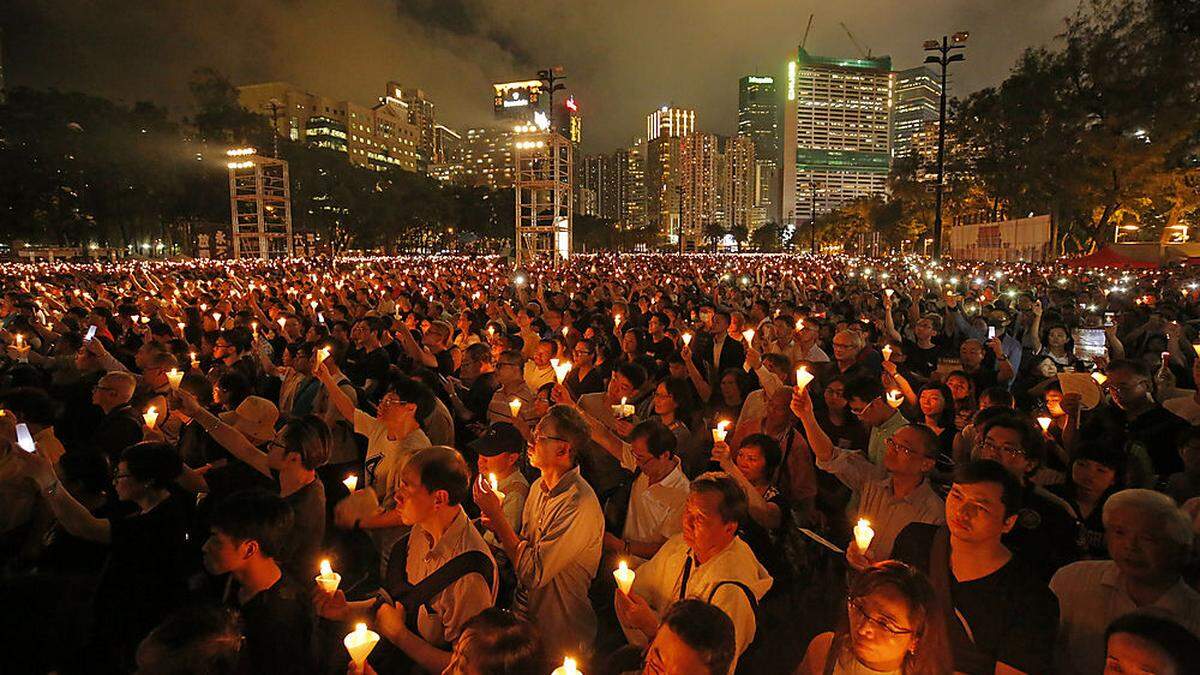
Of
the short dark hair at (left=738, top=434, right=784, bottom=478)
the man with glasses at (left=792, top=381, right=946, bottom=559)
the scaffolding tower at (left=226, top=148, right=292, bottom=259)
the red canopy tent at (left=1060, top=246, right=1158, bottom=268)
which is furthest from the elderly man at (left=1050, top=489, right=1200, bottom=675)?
the scaffolding tower at (left=226, top=148, right=292, bottom=259)

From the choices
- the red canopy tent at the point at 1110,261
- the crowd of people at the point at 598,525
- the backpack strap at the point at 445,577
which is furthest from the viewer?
the red canopy tent at the point at 1110,261

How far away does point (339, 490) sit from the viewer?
464 cm

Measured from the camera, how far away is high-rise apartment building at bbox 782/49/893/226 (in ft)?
571

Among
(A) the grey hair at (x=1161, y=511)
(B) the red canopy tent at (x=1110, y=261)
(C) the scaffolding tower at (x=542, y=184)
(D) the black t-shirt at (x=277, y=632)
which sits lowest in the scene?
(D) the black t-shirt at (x=277, y=632)

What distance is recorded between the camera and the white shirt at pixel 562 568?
11.0ft

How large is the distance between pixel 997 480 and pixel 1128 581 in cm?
60

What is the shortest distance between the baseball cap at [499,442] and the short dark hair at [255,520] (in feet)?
3.38

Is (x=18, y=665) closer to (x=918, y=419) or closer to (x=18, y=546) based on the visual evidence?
(x=18, y=546)

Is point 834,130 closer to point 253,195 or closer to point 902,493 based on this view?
point 253,195

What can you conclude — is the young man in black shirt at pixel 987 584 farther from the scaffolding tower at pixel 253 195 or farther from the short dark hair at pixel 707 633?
the scaffolding tower at pixel 253 195

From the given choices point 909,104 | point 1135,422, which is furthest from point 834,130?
point 1135,422

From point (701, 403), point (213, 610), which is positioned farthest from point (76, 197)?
point (213, 610)

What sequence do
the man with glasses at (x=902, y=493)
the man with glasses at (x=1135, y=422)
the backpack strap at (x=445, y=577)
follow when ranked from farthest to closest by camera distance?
1. the man with glasses at (x=1135, y=422)
2. the man with glasses at (x=902, y=493)
3. the backpack strap at (x=445, y=577)

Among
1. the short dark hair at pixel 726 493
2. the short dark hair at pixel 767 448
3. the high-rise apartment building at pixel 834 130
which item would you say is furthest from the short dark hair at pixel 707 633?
the high-rise apartment building at pixel 834 130
